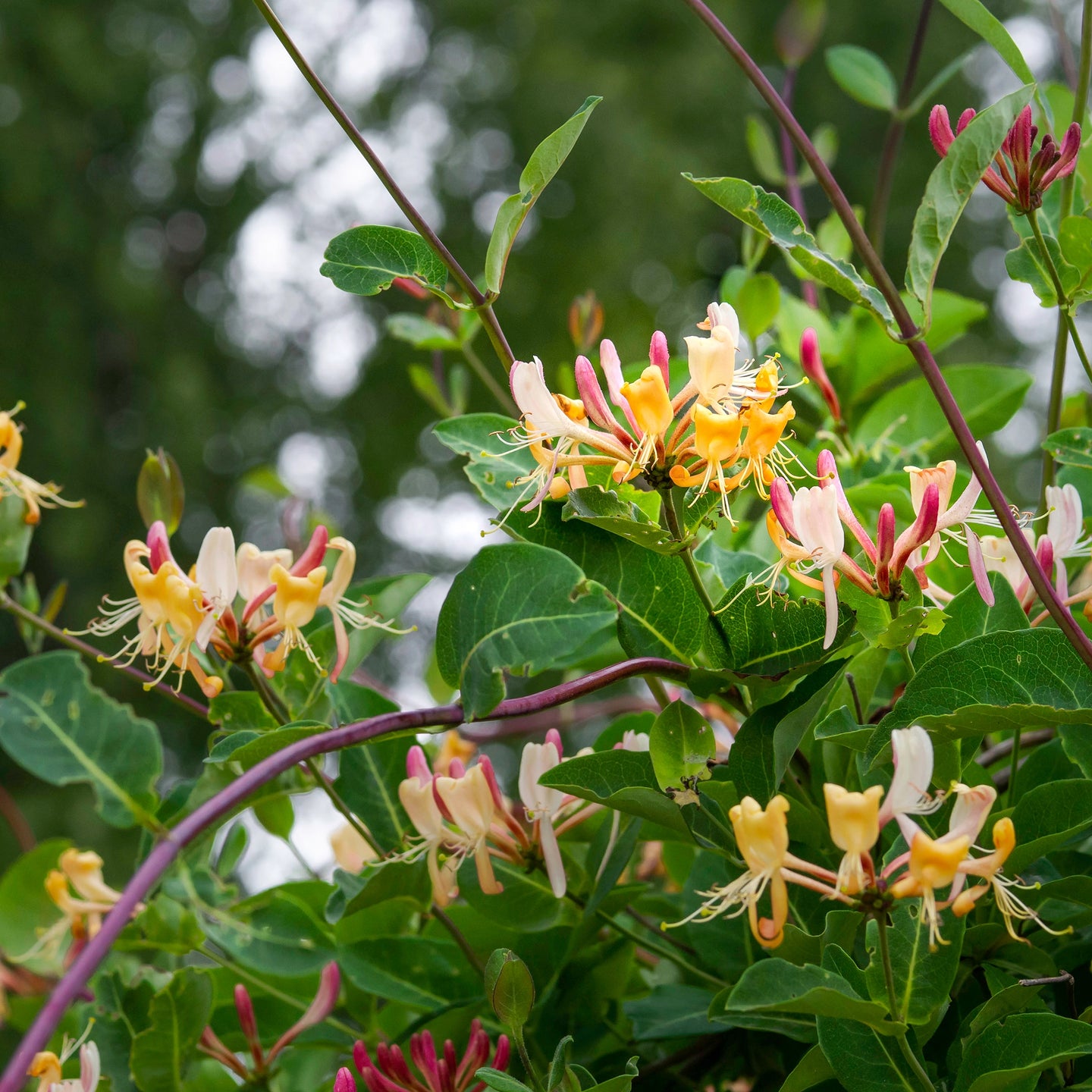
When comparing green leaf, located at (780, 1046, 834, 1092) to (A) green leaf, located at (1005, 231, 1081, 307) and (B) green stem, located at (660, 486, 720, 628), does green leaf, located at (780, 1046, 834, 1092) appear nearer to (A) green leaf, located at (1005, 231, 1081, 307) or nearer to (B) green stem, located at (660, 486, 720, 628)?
(B) green stem, located at (660, 486, 720, 628)

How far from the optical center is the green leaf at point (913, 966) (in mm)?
342

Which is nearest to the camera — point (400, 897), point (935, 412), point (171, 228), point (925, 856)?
point (925, 856)

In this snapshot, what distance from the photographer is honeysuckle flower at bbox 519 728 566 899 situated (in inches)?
17.2

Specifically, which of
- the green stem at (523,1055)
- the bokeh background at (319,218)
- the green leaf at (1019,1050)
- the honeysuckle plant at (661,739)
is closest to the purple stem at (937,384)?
the honeysuckle plant at (661,739)

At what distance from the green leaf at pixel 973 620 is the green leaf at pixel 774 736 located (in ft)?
0.16

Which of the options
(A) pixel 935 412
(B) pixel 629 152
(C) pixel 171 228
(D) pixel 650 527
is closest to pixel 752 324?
(A) pixel 935 412

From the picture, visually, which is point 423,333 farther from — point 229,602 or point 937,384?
point 937,384

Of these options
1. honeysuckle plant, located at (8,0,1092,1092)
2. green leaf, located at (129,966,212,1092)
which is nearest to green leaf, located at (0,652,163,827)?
honeysuckle plant, located at (8,0,1092,1092)

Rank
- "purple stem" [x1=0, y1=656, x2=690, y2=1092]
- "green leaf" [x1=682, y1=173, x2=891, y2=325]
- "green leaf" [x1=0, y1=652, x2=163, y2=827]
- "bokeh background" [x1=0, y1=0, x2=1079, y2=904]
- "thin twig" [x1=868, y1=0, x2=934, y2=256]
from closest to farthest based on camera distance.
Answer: "purple stem" [x1=0, y1=656, x2=690, y2=1092] < "green leaf" [x1=682, y1=173, x2=891, y2=325] < "green leaf" [x1=0, y1=652, x2=163, y2=827] < "thin twig" [x1=868, y1=0, x2=934, y2=256] < "bokeh background" [x1=0, y1=0, x2=1079, y2=904]

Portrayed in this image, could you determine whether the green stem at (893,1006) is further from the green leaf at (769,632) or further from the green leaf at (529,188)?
the green leaf at (529,188)

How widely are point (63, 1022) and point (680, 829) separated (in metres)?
0.35

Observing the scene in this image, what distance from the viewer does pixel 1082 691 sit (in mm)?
335

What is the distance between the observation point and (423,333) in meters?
0.75

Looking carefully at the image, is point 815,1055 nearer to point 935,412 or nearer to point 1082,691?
point 1082,691
